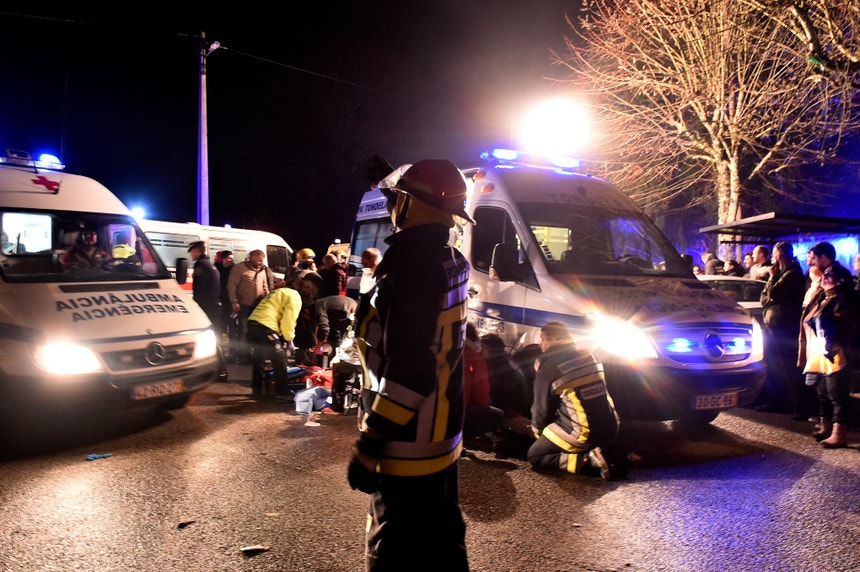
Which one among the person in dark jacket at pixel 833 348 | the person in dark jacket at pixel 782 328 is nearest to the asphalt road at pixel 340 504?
the person in dark jacket at pixel 833 348

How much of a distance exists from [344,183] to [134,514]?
3124 centimetres

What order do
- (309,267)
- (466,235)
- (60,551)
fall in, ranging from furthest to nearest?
1. (309,267)
2. (466,235)
3. (60,551)

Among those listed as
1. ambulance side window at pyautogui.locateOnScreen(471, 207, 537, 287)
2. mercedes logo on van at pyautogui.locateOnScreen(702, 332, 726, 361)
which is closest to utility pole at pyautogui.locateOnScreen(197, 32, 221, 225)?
ambulance side window at pyautogui.locateOnScreen(471, 207, 537, 287)

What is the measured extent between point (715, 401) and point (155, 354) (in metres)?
4.99

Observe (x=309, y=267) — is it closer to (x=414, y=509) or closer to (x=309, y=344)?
(x=309, y=344)

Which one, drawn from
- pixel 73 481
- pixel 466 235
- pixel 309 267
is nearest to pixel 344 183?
pixel 309 267

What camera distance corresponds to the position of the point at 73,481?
4516 mm

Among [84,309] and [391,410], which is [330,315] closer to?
[84,309]

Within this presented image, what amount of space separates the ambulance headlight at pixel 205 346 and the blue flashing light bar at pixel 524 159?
3655mm

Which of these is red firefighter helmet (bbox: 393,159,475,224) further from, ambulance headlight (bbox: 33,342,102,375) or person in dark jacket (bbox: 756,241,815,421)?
person in dark jacket (bbox: 756,241,815,421)

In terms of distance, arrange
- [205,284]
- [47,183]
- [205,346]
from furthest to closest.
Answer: [205,284], [47,183], [205,346]

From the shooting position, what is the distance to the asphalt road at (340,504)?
350cm

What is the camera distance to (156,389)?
220 inches

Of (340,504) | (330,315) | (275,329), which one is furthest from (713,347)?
(275,329)
